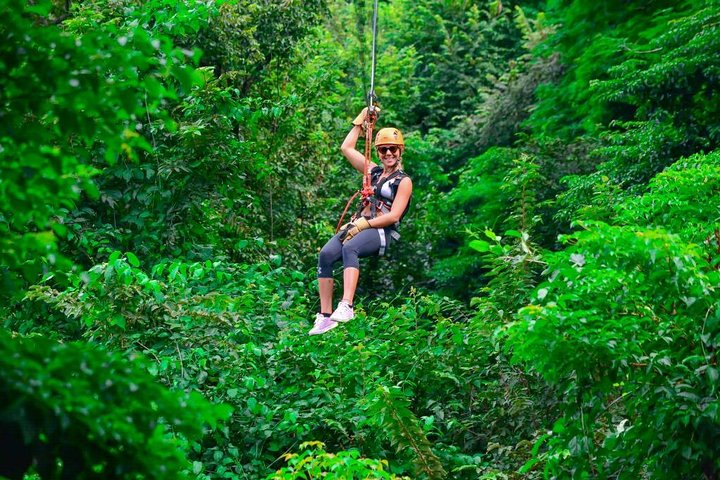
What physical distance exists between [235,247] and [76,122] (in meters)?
8.84

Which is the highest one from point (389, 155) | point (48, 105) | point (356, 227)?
point (48, 105)

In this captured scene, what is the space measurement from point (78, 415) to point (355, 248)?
19.8ft

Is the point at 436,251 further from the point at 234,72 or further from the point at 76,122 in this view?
the point at 76,122

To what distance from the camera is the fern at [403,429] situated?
823 centimetres

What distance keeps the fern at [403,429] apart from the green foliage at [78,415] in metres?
4.70

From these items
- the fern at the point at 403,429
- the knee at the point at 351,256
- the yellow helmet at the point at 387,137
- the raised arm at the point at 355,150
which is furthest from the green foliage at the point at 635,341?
the raised arm at the point at 355,150

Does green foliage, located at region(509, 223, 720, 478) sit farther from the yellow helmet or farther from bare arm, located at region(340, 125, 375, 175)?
bare arm, located at region(340, 125, 375, 175)

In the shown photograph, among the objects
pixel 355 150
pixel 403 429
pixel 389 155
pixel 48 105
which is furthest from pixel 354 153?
pixel 48 105

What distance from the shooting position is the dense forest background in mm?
3732

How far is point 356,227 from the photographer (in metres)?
9.34

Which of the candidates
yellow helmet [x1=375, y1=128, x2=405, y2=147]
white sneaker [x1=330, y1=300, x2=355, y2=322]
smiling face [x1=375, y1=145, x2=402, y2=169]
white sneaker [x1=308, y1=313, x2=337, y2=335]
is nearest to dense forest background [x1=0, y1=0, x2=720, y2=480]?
white sneaker [x1=308, y1=313, x2=337, y2=335]

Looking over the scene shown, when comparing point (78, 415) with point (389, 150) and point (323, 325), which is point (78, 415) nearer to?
point (323, 325)

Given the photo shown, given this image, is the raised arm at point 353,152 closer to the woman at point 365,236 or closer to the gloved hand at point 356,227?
the woman at point 365,236

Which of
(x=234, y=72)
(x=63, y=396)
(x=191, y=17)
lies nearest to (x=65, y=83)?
(x=63, y=396)
